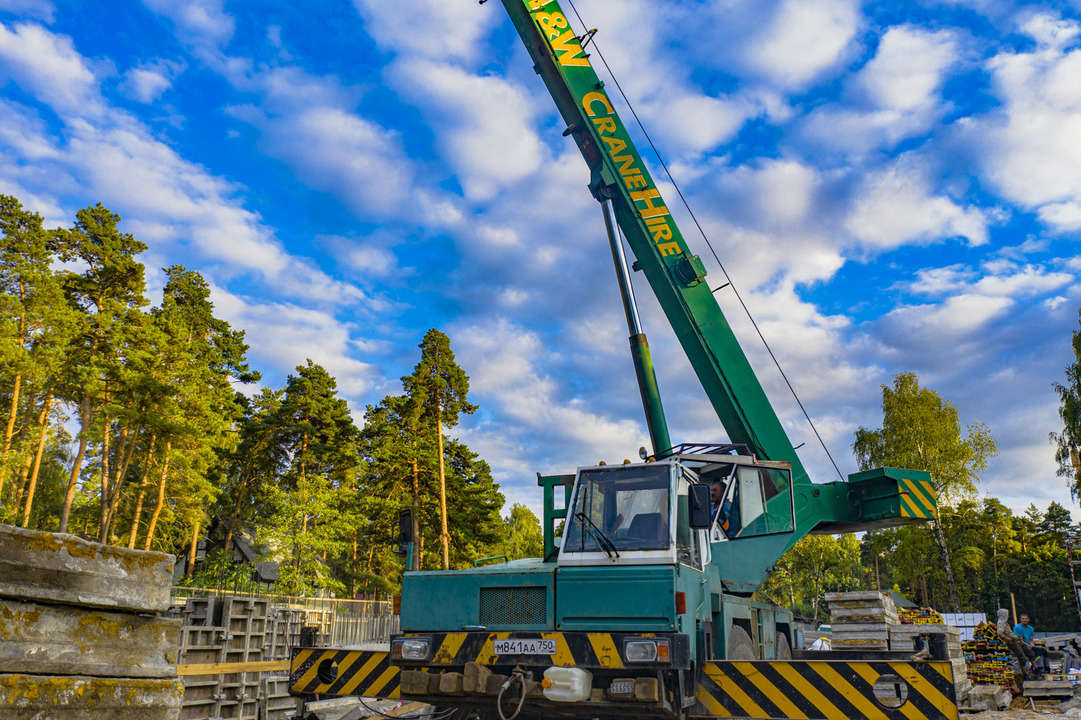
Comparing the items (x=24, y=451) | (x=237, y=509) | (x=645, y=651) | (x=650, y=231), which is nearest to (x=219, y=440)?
(x=24, y=451)

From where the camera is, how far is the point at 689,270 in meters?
11.7

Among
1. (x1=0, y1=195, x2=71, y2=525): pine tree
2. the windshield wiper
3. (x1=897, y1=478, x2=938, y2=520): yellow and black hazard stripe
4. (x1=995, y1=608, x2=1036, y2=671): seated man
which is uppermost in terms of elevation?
(x1=0, y1=195, x2=71, y2=525): pine tree

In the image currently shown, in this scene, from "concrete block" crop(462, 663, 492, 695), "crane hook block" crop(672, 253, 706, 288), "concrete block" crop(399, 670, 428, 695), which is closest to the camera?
"concrete block" crop(462, 663, 492, 695)

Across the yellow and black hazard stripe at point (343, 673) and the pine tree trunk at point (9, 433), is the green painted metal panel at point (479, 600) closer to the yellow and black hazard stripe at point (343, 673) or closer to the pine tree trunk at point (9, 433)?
the yellow and black hazard stripe at point (343, 673)

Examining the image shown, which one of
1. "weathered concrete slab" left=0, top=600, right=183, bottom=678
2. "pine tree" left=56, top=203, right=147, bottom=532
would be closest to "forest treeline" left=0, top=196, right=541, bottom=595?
"pine tree" left=56, top=203, right=147, bottom=532

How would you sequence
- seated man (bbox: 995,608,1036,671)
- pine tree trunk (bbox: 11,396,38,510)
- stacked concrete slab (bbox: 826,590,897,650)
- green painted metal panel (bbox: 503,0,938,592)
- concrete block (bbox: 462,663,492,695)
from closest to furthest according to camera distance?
concrete block (bbox: 462,663,492,695) < green painted metal panel (bbox: 503,0,938,592) < stacked concrete slab (bbox: 826,590,897,650) < seated man (bbox: 995,608,1036,671) < pine tree trunk (bbox: 11,396,38,510)

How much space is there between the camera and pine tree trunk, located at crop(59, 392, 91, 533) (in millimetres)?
31531

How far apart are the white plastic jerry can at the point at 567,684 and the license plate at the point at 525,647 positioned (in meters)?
0.18

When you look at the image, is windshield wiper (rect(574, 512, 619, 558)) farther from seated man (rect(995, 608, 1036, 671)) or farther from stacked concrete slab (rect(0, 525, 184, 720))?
seated man (rect(995, 608, 1036, 671))

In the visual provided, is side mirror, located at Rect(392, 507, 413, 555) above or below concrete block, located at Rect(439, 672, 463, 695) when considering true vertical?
above

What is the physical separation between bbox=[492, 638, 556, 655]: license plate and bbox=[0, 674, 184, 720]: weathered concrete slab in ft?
13.1

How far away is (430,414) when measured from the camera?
40.3 meters

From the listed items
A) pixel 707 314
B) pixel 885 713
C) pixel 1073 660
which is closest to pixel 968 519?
pixel 1073 660

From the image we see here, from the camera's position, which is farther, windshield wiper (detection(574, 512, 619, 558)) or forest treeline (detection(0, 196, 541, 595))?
forest treeline (detection(0, 196, 541, 595))
